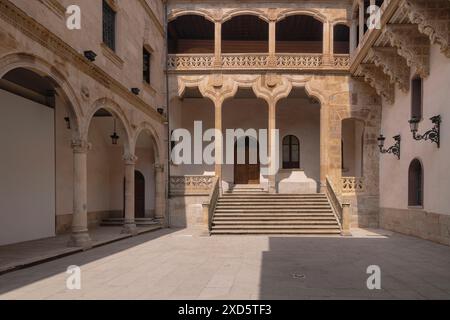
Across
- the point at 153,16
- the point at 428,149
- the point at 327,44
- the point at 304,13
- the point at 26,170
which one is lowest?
the point at 26,170

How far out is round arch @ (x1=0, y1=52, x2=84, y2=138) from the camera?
7.34 m

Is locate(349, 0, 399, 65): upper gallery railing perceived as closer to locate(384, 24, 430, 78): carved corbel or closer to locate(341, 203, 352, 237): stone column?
locate(384, 24, 430, 78): carved corbel

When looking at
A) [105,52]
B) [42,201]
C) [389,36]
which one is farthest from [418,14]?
[42,201]

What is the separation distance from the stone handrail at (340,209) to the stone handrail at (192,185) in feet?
17.2

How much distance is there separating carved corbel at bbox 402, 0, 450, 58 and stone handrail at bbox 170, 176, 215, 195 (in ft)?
34.1

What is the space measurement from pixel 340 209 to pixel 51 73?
428 inches

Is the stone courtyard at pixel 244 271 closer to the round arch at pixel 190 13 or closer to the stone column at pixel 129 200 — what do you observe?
the stone column at pixel 129 200

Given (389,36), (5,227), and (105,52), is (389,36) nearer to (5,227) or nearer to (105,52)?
(105,52)

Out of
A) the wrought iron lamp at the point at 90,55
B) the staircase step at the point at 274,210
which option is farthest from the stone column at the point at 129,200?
the wrought iron lamp at the point at 90,55

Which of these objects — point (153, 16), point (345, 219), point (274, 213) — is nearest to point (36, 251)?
point (274, 213)

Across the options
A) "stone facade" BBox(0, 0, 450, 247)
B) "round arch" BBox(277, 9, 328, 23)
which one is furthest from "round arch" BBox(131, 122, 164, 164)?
"round arch" BBox(277, 9, 328, 23)

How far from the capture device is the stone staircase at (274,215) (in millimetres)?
14148

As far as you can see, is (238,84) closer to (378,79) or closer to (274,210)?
(378,79)

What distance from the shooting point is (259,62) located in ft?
58.8
